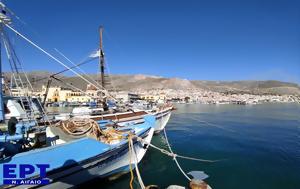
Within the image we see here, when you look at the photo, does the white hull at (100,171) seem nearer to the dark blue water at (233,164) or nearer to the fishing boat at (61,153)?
the fishing boat at (61,153)

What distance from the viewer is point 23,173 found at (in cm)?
899

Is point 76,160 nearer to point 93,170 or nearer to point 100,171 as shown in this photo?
point 93,170

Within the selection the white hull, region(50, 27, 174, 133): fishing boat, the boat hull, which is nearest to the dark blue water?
the white hull

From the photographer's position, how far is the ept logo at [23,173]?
877cm

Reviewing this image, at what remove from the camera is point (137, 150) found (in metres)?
15.1

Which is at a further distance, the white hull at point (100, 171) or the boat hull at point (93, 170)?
the white hull at point (100, 171)

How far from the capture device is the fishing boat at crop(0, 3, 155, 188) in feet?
29.8

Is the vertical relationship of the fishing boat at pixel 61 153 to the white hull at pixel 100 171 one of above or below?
above

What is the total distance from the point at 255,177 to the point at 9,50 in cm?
1633

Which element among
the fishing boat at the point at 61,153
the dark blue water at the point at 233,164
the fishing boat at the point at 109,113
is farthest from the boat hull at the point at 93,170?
the fishing boat at the point at 109,113

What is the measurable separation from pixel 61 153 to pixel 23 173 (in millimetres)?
1545

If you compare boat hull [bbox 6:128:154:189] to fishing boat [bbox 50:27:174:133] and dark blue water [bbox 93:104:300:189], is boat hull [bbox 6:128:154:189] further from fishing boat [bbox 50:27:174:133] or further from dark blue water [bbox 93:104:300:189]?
fishing boat [bbox 50:27:174:133]

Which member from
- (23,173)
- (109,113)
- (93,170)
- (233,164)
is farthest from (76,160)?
(109,113)

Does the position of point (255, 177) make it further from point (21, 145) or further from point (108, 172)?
point (21, 145)
